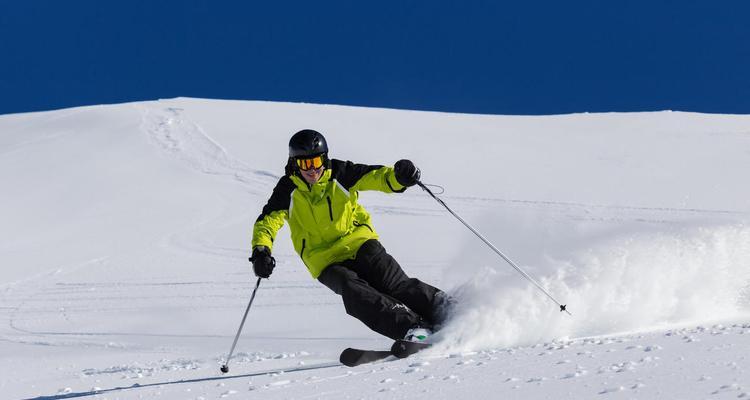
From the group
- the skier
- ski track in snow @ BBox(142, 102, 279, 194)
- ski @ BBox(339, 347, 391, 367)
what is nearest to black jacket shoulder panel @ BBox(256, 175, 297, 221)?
the skier

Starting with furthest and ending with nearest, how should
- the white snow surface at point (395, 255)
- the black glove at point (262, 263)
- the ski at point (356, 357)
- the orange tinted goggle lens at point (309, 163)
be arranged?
1. the orange tinted goggle lens at point (309, 163)
2. the black glove at point (262, 263)
3. the ski at point (356, 357)
4. the white snow surface at point (395, 255)

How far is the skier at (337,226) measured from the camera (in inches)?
187

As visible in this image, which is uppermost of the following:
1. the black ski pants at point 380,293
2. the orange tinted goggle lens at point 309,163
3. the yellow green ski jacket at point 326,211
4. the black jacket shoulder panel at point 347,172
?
the black jacket shoulder panel at point 347,172

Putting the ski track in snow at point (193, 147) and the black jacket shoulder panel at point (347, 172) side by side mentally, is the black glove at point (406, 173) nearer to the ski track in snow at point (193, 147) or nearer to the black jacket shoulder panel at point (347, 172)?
the black jacket shoulder panel at point (347, 172)

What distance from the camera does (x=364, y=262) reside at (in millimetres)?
→ 4906

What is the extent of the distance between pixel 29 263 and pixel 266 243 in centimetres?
727

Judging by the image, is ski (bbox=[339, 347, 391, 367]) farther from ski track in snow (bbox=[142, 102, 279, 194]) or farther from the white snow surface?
ski track in snow (bbox=[142, 102, 279, 194])

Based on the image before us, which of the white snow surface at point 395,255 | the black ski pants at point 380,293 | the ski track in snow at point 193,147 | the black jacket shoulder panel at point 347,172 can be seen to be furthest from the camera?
the ski track in snow at point 193,147

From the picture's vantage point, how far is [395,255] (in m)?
10.4

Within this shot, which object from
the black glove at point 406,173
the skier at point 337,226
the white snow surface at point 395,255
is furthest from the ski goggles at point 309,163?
the white snow surface at point 395,255

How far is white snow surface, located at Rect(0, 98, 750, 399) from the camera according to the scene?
11.8ft

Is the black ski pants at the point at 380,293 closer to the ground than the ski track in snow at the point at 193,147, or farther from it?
closer to the ground

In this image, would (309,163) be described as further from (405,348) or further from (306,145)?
(405,348)

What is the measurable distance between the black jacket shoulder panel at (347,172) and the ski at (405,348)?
116 centimetres
